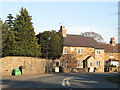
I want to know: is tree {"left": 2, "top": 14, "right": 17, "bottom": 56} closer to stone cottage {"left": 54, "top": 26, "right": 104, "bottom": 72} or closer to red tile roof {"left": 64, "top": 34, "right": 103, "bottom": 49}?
stone cottage {"left": 54, "top": 26, "right": 104, "bottom": 72}

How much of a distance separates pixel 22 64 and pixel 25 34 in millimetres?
6696

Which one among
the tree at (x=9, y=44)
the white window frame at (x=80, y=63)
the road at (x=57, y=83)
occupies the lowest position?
the road at (x=57, y=83)

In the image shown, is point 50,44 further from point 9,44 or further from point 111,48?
point 111,48

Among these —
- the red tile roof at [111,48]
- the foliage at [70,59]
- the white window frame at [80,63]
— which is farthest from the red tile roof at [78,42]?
the red tile roof at [111,48]

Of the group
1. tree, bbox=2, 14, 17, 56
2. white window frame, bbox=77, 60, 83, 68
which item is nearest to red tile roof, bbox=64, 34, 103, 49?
white window frame, bbox=77, 60, 83, 68

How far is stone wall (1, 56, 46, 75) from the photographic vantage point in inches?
1230

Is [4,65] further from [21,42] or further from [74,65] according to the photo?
[74,65]

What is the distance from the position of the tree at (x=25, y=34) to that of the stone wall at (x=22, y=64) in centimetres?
178

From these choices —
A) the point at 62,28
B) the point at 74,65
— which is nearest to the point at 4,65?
the point at 74,65

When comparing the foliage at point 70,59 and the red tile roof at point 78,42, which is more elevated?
the red tile roof at point 78,42

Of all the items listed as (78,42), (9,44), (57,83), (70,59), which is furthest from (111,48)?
(57,83)

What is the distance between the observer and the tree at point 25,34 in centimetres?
3712

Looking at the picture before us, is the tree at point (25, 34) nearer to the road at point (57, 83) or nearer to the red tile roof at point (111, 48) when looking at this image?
the road at point (57, 83)

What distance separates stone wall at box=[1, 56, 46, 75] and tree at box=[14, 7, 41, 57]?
1777mm
